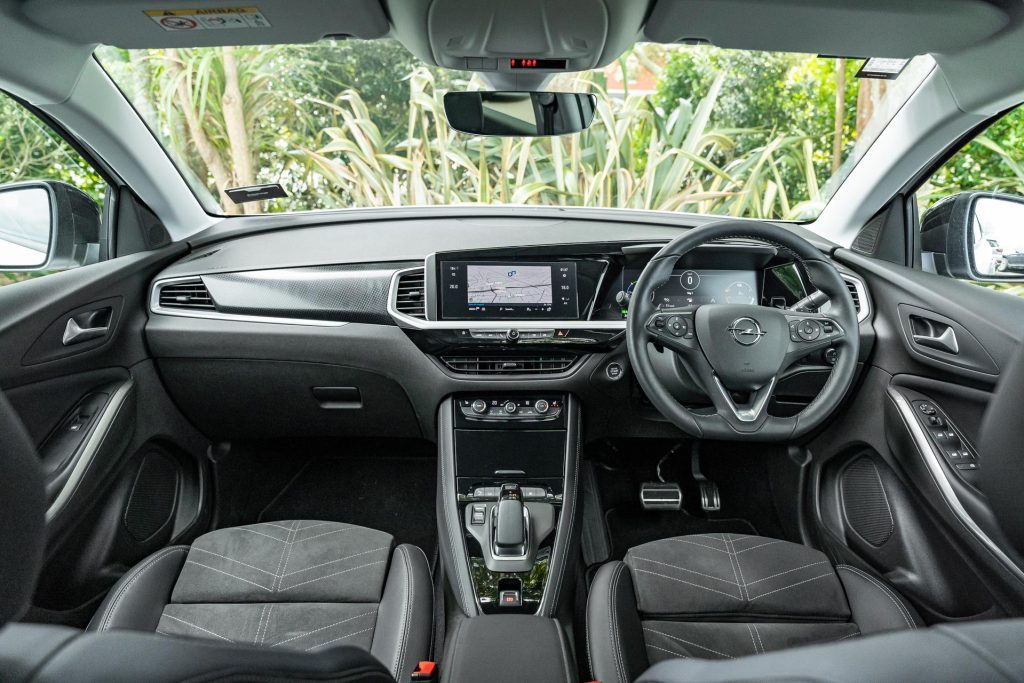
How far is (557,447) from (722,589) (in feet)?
2.16

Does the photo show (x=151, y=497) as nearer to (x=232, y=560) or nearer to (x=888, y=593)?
(x=232, y=560)

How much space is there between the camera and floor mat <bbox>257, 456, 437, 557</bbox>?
2823mm

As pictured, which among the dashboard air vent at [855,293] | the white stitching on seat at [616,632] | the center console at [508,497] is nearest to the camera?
the white stitching on seat at [616,632]

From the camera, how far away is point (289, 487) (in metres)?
2.95

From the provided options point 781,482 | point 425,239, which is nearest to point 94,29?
point 425,239

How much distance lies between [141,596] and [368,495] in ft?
3.76

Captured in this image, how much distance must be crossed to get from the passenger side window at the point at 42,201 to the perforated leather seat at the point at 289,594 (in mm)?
918

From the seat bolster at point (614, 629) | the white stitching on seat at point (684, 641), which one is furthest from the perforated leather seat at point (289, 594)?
the white stitching on seat at point (684, 641)

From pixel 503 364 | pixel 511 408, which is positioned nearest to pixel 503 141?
pixel 503 364

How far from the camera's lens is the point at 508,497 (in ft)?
7.05

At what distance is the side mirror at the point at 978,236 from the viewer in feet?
6.67

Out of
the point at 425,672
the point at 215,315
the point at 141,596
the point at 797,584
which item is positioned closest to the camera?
the point at 425,672

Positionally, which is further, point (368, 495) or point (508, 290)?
point (368, 495)

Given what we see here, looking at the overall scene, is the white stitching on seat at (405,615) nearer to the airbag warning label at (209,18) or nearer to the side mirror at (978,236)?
the airbag warning label at (209,18)
